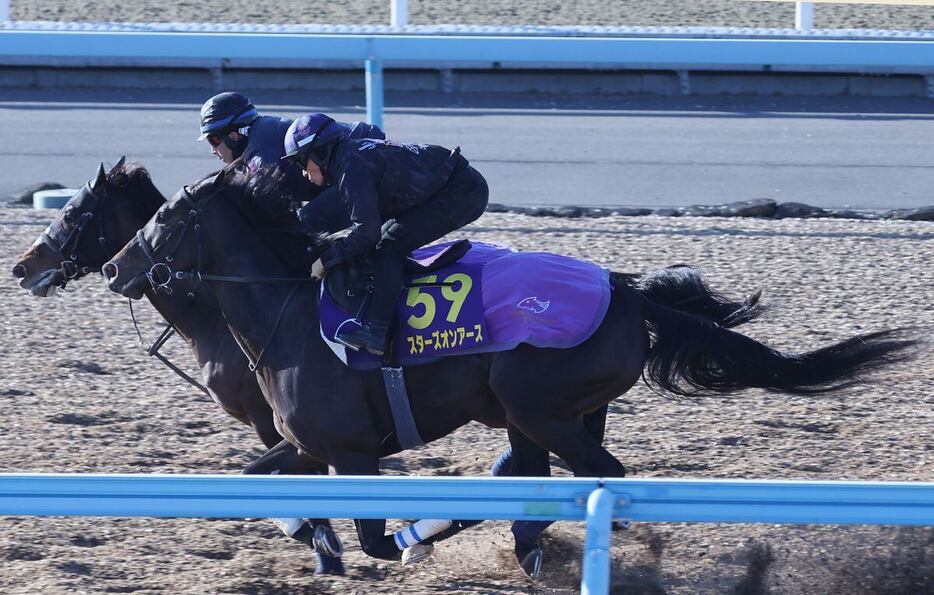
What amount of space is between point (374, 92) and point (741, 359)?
5.67 metres

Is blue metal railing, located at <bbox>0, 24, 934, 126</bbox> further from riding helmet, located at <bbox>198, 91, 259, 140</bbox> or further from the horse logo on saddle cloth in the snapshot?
the horse logo on saddle cloth

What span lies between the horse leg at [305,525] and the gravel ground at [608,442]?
88mm

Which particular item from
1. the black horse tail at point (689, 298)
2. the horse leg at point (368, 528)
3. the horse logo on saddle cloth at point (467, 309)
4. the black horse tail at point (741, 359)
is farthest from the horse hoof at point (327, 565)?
the black horse tail at point (689, 298)

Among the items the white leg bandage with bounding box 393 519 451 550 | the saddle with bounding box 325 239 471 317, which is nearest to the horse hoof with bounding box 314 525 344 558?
the white leg bandage with bounding box 393 519 451 550

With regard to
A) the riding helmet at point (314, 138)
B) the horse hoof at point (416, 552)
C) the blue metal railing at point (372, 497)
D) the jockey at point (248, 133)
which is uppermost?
the riding helmet at point (314, 138)

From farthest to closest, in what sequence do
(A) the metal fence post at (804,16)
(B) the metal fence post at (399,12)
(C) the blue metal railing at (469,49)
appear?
(B) the metal fence post at (399,12), (A) the metal fence post at (804,16), (C) the blue metal railing at (469,49)

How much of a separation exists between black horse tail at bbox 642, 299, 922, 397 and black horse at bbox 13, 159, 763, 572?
0.56 ft

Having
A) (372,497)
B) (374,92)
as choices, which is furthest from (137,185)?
(374,92)

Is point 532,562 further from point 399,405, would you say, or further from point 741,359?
point 741,359

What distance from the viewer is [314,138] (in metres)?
4.89

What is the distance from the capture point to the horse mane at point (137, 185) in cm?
583

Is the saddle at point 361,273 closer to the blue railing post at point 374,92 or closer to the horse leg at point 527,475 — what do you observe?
the horse leg at point 527,475

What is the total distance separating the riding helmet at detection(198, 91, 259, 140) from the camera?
20.1 ft

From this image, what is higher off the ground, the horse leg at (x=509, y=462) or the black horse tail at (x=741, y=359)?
Answer: the black horse tail at (x=741, y=359)
